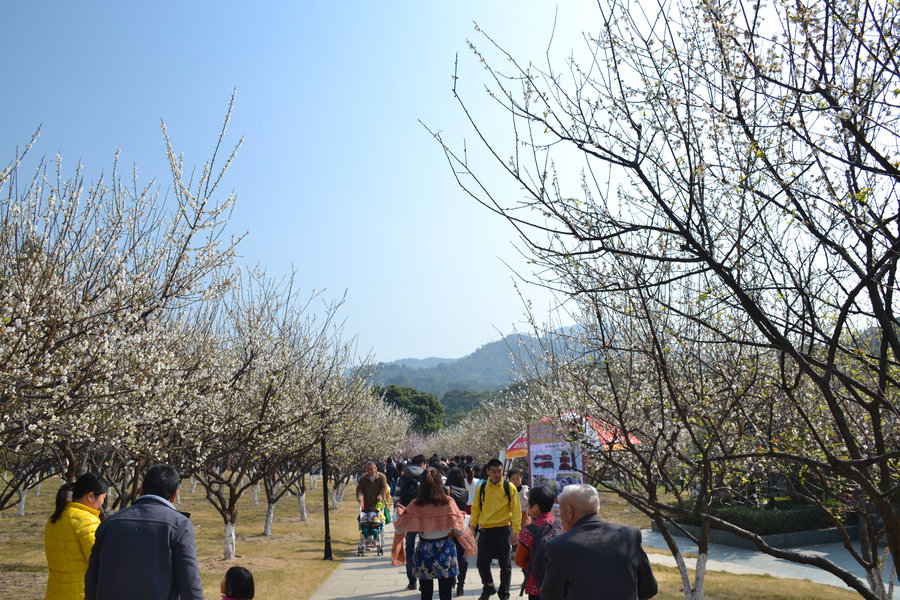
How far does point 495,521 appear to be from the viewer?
927cm

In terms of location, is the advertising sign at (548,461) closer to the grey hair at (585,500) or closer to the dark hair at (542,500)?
the dark hair at (542,500)

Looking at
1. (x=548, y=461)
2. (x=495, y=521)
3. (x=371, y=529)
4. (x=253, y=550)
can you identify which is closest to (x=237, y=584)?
(x=495, y=521)

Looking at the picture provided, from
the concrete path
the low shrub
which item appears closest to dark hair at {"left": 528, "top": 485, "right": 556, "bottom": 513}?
the concrete path

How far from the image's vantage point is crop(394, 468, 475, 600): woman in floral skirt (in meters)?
7.91

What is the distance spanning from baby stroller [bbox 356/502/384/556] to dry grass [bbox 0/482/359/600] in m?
0.63

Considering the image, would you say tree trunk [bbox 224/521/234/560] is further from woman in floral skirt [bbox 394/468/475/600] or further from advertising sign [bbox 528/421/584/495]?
woman in floral skirt [bbox 394/468/475/600]

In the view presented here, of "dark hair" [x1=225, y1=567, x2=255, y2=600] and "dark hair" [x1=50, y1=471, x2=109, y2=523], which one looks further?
"dark hair" [x1=50, y1=471, x2=109, y2=523]

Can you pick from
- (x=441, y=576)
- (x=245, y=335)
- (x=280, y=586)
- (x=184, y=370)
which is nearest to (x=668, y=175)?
(x=441, y=576)

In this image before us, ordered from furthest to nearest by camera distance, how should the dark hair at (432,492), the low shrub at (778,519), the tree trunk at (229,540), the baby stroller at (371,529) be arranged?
the low shrub at (778,519)
the baby stroller at (371,529)
the tree trunk at (229,540)
the dark hair at (432,492)

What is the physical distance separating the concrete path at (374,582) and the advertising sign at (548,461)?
5.94 feet

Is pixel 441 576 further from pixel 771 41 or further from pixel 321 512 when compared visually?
pixel 321 512

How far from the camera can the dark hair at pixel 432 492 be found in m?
8.16

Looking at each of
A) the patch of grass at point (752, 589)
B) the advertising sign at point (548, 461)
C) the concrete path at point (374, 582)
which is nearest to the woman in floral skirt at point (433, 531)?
the concrete path at point (374, 582)

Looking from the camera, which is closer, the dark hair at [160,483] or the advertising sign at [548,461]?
the dark hair at [160,483]
